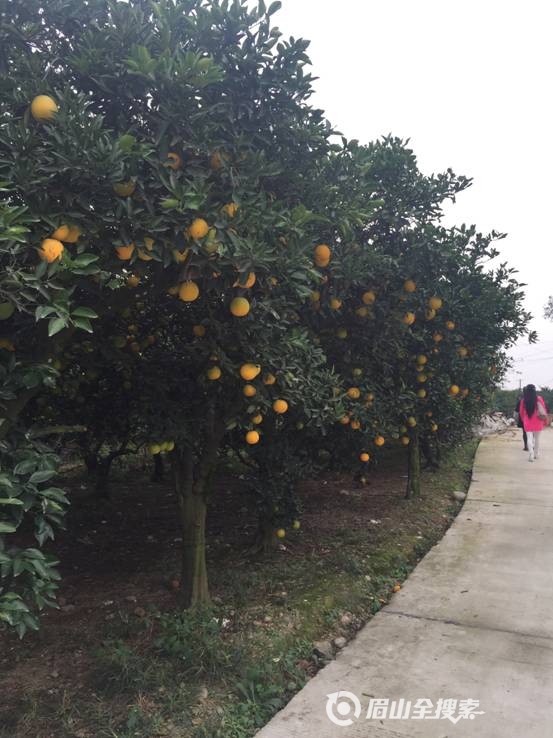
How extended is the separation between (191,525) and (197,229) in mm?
2253

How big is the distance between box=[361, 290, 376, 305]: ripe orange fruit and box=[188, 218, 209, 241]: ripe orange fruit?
6.58ft

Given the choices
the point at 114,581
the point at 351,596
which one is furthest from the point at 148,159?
the point at 114,581

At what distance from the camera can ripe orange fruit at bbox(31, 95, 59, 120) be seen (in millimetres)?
2119

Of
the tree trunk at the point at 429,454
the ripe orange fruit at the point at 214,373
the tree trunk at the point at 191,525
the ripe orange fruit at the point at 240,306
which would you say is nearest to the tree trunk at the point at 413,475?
the tree trunk at the point at 429,454

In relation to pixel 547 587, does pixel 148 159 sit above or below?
above

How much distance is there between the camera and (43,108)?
2.12 meters

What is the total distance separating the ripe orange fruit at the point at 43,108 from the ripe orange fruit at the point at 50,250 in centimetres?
52

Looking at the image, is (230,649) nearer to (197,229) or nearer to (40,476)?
(40,476)

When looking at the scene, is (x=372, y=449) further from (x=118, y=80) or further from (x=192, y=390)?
(x=118, y=80)

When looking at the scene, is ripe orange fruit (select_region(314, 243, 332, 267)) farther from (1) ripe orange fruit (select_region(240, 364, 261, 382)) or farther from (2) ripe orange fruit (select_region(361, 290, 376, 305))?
(2) ripe orange fruit (select_region(361, 290, 376, 305))

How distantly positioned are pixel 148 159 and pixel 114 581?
345 cm

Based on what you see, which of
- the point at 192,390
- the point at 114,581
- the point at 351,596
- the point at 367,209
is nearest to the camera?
the point at 367,209

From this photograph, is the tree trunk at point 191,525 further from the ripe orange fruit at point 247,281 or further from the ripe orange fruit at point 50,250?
the ripe orange fruit at point 50,250

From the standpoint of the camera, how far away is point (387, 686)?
2.89 meters
